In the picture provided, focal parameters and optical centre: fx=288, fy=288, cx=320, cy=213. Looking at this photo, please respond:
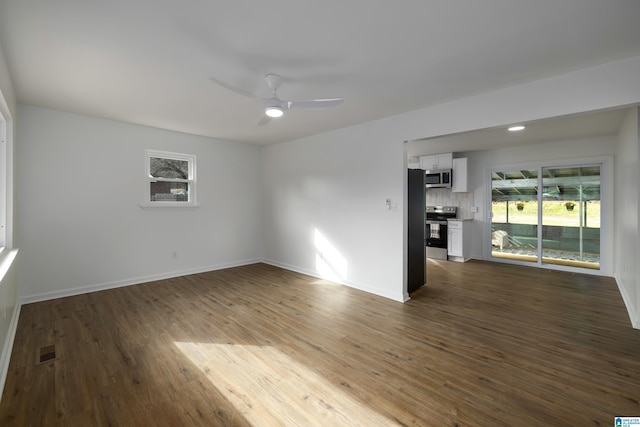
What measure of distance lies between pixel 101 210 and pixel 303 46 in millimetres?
3916

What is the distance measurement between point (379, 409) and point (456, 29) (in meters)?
2.64

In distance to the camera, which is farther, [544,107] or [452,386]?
[544,107]

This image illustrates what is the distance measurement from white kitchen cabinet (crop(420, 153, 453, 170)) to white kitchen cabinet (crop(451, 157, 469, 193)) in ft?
0.43

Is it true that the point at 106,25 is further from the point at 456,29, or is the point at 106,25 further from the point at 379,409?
the point at 379,409

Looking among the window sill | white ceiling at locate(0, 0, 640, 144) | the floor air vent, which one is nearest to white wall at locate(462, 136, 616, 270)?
white ceiling at locate(0, 0, 640, 144)

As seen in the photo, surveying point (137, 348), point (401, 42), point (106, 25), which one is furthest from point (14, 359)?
point (401, 42)

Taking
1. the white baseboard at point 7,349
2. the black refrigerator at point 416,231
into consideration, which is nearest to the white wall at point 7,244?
the white baseboard at point 7,349

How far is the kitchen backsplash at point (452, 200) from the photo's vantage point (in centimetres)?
681

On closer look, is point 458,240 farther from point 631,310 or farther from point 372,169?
point 372,169

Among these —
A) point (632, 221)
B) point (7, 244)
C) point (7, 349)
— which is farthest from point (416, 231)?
point (7, 244)

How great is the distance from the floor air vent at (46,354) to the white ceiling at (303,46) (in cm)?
256

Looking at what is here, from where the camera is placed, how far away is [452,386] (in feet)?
6.90

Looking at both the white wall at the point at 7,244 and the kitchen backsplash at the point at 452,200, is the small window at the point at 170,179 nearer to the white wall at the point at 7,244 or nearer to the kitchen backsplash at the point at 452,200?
the white wall at the point at 7,244

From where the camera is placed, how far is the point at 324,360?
8.07 feet
